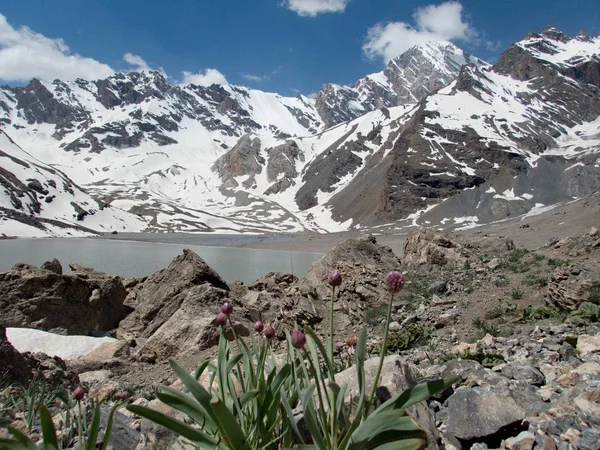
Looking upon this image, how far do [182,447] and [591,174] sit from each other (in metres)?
119

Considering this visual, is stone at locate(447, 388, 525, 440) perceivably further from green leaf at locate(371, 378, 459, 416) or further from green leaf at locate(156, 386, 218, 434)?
green leaf at locate(156, 386, 218, 434)

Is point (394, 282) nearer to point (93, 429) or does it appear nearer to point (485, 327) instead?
point (93, 429)

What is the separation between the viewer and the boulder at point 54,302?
10.8m

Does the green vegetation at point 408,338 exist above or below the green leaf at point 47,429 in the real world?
below

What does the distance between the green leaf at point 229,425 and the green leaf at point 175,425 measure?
12 cm

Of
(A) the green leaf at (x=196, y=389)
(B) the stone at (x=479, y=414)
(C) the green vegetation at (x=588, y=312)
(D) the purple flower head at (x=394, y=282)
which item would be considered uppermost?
(D) the purple flower head at (x=394, y=282)

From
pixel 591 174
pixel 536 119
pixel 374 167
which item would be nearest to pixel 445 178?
pixel 591 174

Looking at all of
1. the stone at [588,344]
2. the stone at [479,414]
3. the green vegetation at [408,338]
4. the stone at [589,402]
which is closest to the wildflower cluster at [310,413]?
the stone at [479,414]

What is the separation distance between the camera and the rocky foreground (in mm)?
2902

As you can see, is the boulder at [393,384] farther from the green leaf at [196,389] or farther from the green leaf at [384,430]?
the green leaf at [196,389]

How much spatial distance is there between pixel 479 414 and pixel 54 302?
447 inches

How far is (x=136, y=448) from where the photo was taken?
268cm

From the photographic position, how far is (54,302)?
37.1 ft

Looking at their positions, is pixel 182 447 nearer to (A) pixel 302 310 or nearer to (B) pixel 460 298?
(A) pixel 302 310
